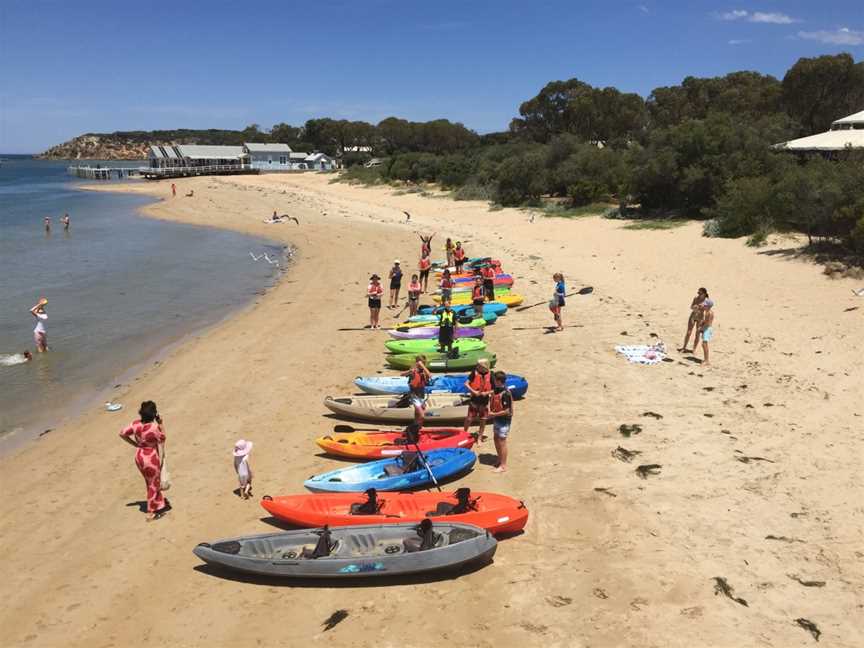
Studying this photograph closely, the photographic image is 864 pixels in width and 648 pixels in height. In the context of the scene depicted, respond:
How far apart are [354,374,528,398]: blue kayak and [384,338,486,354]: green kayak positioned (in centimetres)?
164

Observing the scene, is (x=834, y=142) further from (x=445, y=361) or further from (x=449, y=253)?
(x=445, y=361)

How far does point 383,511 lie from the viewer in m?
8.16

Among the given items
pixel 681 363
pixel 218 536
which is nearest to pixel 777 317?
pixel 681 363

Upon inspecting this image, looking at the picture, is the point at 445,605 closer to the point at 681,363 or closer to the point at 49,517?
the point at 49,517

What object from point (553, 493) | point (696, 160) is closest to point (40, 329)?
point (553, 493)

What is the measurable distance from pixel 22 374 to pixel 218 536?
9.83m

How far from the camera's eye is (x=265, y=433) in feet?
36.8

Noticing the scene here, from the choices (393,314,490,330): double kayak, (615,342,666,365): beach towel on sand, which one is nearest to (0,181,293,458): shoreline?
(393,314,490,330): double kayak

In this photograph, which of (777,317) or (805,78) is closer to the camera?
(777,317)

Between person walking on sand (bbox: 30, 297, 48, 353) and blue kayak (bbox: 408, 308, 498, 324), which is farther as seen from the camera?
blue kayak (bbox: 408, 308, 498, 324)

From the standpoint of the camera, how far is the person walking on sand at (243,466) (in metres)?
8.69

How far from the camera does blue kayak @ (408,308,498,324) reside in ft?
57.3

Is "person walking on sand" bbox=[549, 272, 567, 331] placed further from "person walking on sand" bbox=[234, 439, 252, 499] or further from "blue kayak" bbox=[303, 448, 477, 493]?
"person walking on sand" bbox=[234, 439, 252, 499]

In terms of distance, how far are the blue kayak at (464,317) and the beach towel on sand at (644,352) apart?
4.03 metres
